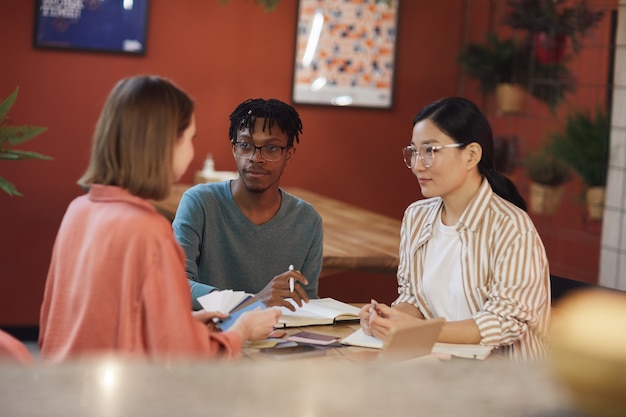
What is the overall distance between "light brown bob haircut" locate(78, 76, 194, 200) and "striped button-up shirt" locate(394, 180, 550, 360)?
93cm

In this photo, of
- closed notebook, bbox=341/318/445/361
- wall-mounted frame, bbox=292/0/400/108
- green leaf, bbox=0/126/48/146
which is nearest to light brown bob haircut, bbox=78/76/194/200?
Result: closed notebook, bbox=341/318/445/361

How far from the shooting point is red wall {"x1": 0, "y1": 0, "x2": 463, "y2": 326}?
5.20 m

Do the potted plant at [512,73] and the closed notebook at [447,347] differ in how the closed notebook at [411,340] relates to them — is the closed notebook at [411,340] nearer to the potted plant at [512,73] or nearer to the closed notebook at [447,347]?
the closed notebook at [447,347]

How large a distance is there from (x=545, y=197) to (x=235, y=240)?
236 centimetres

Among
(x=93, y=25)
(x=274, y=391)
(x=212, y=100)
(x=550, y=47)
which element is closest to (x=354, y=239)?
(x=550, y=47)

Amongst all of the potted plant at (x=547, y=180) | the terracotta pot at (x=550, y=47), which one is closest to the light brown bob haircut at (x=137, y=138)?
the potted plant at (x=547, y=180)

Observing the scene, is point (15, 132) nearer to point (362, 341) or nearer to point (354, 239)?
point (354, 239)

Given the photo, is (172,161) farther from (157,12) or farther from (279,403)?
→ (157,12)

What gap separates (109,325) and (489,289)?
1.08 meters

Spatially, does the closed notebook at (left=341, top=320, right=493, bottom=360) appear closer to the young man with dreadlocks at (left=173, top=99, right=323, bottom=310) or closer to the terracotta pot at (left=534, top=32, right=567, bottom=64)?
the young man with dreadlocks at (left=173, top=99, right=323, bottom=310)

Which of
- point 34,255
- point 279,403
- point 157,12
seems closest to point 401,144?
point 157,12

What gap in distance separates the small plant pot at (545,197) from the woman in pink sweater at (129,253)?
3199 millimetres

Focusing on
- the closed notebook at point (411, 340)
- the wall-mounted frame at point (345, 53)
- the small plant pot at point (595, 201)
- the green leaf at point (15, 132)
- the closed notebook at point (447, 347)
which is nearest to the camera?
the closed notebook at point (411, 340)

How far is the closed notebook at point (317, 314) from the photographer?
246 centimetres
